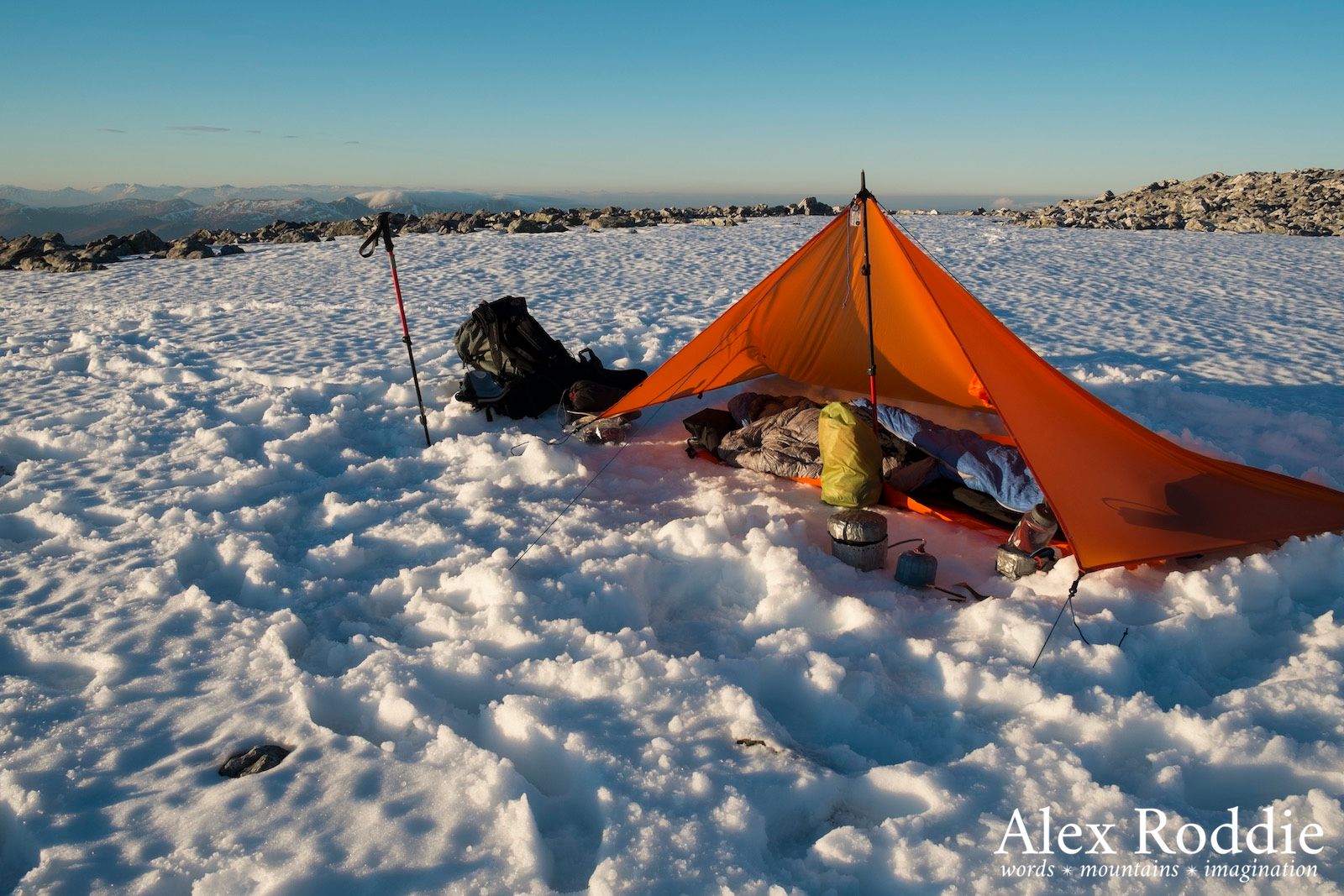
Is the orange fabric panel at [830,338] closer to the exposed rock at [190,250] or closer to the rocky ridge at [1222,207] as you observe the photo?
the exposed rock at [190,250]

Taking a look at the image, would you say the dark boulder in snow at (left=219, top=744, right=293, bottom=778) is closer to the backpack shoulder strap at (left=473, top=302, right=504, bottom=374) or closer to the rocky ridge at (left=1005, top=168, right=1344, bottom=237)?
the backpack shoulder strap at (left=473, top=302, right=504, bottom=374)

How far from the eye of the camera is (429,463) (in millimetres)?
4789

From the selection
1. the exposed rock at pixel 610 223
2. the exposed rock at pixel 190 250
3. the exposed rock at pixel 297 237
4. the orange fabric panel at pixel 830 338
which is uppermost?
the exposed rock at pixel 610 223

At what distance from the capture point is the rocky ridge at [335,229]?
1484 centimetres

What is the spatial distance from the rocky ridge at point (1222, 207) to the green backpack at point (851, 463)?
2197cm

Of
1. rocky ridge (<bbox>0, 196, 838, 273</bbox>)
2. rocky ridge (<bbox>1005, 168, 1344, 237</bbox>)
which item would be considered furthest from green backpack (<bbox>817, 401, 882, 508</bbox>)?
rocky ridge (<bbox>1005, 168, 1344, 237</bbox>)

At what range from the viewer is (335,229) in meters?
21.0

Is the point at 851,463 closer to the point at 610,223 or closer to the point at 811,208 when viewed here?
the point at 610,223

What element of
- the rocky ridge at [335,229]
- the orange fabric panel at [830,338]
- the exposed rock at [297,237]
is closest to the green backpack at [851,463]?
the orange fabric panel at [830,338]

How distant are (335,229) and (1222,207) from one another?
86.3 ft

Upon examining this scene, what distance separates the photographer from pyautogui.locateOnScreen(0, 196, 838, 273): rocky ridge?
14.8 m

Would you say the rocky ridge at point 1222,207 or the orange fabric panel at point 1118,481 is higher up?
the rocky ridge at point 1222,207

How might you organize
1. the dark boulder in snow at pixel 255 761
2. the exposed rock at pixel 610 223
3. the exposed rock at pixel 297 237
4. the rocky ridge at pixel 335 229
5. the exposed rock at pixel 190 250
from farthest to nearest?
the exposed rock at pixel 610 223, the exposed rock at pixel 297 237, the exposed rock at pixel 190 250, the rocky ridge at pixel 335 229, the dark boulder in snow at pixel 255 761

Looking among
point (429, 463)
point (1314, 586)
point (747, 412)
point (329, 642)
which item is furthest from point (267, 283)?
point (1314, 586)
